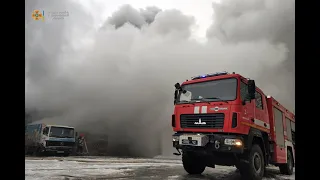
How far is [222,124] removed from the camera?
4.92 meters

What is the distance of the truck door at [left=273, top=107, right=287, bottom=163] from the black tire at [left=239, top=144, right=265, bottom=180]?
108cm

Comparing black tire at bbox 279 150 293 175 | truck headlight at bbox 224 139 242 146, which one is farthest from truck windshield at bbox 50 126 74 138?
black tire at bbox 279 150 293 175

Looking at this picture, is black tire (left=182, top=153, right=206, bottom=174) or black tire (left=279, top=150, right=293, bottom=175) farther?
black tire (left=279, top=150, right=293, bottom=175)

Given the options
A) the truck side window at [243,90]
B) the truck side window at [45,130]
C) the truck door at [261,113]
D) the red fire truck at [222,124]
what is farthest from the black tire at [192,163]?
the truck side window at [45,130]

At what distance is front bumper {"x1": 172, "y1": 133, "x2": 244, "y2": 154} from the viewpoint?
15.6 ft

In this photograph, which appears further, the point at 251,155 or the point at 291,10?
the point at 291,10

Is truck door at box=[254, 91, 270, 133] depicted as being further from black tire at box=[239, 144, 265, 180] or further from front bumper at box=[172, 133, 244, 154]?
front bumper at box=[172, 133, 244, 154]

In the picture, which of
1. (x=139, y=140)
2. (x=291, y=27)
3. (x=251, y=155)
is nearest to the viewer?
(x=251, y=155)

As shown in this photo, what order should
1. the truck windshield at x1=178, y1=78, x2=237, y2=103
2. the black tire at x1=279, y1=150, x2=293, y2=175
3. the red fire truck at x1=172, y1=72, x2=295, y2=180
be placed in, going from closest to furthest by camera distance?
the red fire truck at x1=172, y1=72, x2=295, y2=180 → the truck windshield at x1=178, y1=78, x2=237, y2=103 → the black tire at x1=279, y1=150, x2=293, y2=175

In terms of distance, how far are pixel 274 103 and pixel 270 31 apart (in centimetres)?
174

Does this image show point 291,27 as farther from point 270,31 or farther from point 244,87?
point 244,87
